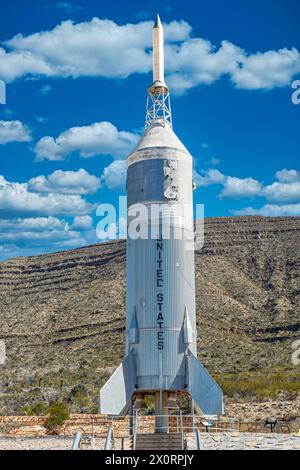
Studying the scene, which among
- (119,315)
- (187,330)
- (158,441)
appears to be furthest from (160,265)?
(119,315)

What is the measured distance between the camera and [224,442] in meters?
21.4

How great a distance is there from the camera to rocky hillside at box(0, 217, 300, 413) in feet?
155

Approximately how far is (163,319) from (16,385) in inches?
1297

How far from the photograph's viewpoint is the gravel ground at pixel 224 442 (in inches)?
800

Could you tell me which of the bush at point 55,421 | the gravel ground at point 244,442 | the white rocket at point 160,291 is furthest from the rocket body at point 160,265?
the bush at point 55,421

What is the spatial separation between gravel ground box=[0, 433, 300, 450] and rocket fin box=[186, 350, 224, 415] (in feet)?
3.15

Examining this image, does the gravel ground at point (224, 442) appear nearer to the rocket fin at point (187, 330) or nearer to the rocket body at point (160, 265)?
the rocket body at point (160, 265)

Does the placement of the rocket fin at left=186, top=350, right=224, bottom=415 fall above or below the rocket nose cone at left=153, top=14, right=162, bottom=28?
below

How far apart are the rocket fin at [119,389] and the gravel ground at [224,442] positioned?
5.48 ft

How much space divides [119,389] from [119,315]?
4661cm

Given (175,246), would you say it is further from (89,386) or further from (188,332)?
(89,386)

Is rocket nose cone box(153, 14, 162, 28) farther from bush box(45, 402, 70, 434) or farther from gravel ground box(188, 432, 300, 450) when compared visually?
bush box(45, 402, 70, 434)

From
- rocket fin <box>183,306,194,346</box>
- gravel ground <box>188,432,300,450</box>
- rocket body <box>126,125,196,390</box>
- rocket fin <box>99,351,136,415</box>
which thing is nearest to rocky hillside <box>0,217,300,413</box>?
gravel ground <box>188,432,300,450</box>

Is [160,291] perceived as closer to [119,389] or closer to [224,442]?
[119,389]
